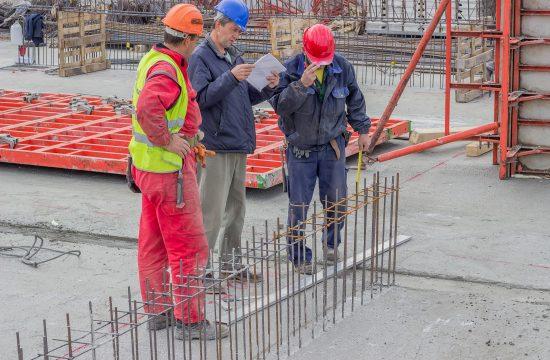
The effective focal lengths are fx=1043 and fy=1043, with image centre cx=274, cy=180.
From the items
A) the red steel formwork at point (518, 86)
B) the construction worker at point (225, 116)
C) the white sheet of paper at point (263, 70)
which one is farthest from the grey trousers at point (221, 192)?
the red steel formwork at point (518, 86)

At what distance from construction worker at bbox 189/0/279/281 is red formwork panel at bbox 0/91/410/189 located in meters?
2.47

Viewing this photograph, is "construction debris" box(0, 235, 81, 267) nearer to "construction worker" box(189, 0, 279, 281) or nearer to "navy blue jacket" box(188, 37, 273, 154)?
"construction worker" box(189, 0, 279, 281)

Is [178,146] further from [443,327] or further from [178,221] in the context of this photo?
[443,327]

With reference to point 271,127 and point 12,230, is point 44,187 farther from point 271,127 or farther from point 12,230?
point 271,127

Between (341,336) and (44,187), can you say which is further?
(44,187)

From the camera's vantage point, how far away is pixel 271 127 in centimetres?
1304

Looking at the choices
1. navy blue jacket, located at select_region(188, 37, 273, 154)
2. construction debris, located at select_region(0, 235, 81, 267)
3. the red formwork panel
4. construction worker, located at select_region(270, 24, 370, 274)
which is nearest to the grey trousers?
navy blue jacket, located at select_region(188, 37, 273, 154)

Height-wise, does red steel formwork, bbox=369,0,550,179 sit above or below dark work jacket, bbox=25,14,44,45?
below

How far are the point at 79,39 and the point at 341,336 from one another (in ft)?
44.7

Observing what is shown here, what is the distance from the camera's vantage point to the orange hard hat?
6555 mm

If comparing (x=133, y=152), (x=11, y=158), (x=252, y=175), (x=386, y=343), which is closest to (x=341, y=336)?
(x=386, y=343)

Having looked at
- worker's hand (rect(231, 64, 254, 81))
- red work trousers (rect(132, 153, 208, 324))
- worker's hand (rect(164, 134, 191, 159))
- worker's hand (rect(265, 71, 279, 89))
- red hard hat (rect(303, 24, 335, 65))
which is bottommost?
red work trousers (rect(132, 153, 208, 324))

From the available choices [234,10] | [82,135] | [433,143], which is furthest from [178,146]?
[82,135]

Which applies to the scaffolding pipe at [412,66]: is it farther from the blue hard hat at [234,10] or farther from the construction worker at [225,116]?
the blue hard hat at [234,10]
